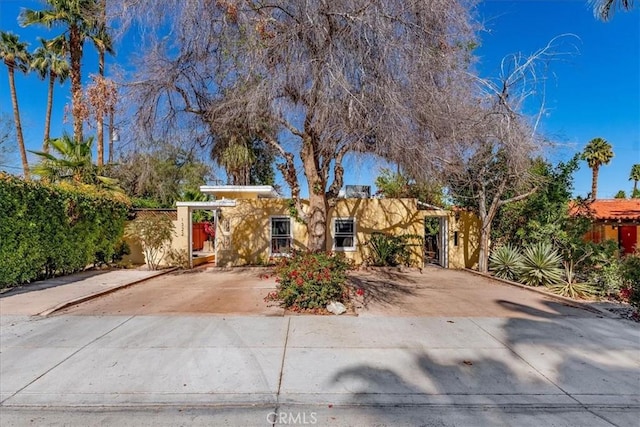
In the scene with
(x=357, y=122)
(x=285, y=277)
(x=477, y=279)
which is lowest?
(x=477, y=279)

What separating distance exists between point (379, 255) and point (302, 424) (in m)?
11.2

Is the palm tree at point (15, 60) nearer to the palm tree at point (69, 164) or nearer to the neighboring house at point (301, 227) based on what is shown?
the palm tree at point (69, 164)

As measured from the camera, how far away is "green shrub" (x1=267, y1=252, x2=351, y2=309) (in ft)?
22.8

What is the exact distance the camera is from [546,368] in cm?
453

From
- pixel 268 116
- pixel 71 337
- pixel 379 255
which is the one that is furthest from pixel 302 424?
pixel 379 255

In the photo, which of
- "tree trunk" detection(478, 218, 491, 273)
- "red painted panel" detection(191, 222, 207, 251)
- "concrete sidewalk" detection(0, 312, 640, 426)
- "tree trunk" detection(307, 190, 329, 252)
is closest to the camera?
"concrete sidewalk" detection(0, 312, 640, 426)

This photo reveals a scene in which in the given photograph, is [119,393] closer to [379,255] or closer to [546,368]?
[546,368]

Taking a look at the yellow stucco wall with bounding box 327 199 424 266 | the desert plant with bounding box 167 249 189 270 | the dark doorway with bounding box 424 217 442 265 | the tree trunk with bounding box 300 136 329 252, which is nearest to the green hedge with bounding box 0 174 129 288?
the desert plant with bounding box 167 249 189 270

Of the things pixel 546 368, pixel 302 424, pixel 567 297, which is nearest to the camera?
pixel 302 424

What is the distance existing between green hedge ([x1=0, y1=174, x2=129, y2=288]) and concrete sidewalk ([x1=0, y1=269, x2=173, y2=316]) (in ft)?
1.47

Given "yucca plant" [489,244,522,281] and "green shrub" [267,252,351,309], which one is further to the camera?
"yucca plant" [489,244,522,281]

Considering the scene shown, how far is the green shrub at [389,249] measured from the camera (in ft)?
46.5

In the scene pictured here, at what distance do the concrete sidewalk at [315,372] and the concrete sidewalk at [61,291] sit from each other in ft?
3.00

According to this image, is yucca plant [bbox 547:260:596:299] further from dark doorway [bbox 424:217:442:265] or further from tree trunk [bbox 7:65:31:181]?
tree trunk [bbox 7:65:31:181]
